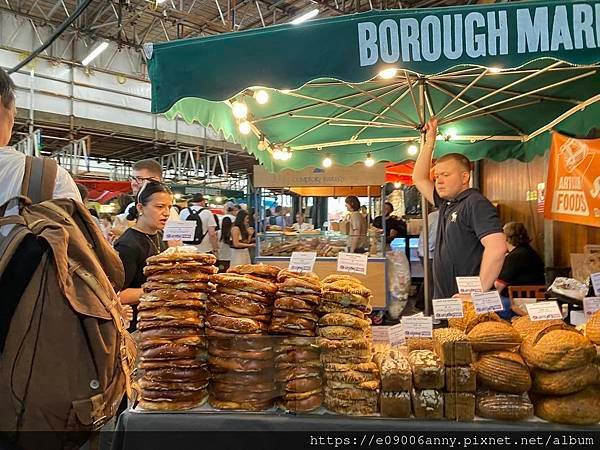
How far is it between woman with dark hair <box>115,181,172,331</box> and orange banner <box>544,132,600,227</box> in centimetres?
314

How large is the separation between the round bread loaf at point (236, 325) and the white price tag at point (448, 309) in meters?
0.71

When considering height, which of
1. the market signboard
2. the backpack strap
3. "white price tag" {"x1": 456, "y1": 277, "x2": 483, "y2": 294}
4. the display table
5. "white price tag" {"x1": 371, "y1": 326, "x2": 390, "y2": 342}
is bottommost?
the display table

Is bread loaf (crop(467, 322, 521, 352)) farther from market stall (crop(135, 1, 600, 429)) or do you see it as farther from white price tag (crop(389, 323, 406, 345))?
white price tag (crop(389, 323, 406, 345))

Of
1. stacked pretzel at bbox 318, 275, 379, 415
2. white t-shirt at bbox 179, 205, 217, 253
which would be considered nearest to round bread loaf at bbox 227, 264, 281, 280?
stacked pretzel at bbox 318, 275, 379, 415

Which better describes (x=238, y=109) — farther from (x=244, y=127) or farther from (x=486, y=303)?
(x=486, y=303)

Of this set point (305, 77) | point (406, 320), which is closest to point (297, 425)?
point (406, 320)

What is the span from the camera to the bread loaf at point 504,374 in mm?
1659

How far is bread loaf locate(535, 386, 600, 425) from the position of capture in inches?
64.3

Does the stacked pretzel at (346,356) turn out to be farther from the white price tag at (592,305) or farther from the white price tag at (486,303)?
the white price tag at (592,305)

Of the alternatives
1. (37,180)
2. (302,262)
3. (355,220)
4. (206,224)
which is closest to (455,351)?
(302,262)

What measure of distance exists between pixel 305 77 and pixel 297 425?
52.2 inches

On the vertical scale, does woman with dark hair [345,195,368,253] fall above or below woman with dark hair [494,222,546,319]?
above

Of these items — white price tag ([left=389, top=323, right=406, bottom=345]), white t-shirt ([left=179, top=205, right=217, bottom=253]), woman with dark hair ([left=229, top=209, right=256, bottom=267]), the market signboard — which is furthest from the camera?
woman with dark hair ([left=229, top=209, right=256, bottom=267])

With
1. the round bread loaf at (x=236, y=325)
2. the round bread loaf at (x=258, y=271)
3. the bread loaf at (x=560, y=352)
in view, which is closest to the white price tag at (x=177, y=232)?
the round bread loaf at (x=258, y=271)
